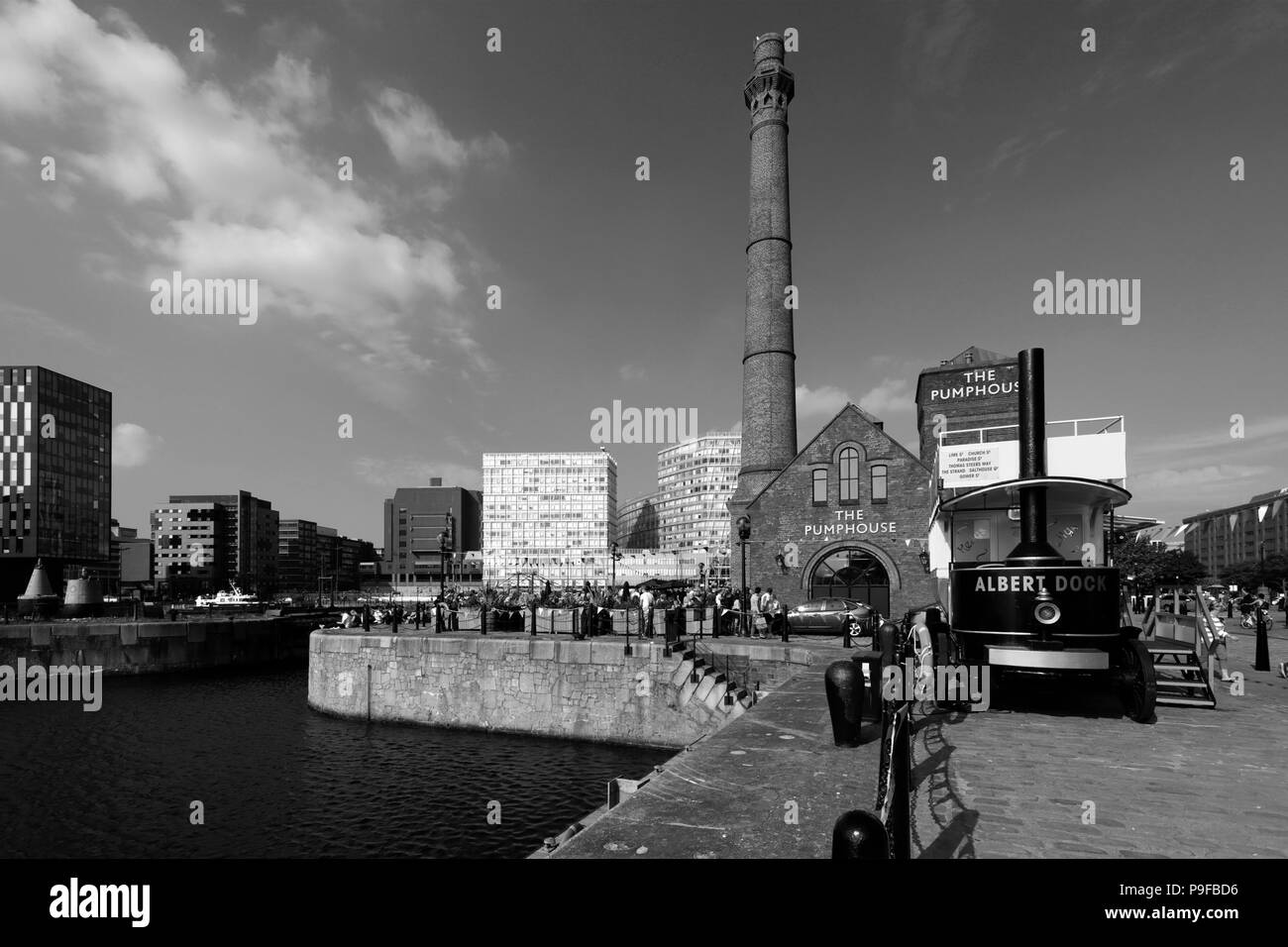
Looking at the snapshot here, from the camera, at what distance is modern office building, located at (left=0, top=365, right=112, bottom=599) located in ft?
229

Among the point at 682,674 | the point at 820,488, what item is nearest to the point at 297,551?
the point at 820,488

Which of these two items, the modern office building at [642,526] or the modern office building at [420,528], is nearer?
the modern office building at [420,528]

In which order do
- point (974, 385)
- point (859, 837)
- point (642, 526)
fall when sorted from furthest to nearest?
point (642, 526) < point (974, 385) < point (859, 837)

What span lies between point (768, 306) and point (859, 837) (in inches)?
1455

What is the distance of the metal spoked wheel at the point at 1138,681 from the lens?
934 centimetres

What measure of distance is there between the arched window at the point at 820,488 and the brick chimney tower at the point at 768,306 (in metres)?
5.73

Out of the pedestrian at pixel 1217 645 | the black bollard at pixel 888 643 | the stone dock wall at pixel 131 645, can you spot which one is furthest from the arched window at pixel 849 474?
the stone dock wall at pixel 131 645

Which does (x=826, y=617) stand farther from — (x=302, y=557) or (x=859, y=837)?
(x=302, y=557)

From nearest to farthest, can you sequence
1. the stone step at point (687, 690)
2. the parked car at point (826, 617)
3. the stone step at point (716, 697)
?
the stone step at point (716, 697), the stone step at point (687, 690), the parked car at point (826, 617)

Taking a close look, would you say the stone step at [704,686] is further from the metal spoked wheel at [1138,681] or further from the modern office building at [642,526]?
the modern office building at [642,526]

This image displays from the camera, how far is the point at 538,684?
20.5 m

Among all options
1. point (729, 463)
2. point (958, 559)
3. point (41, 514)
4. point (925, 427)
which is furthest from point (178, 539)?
point (958, 559)
